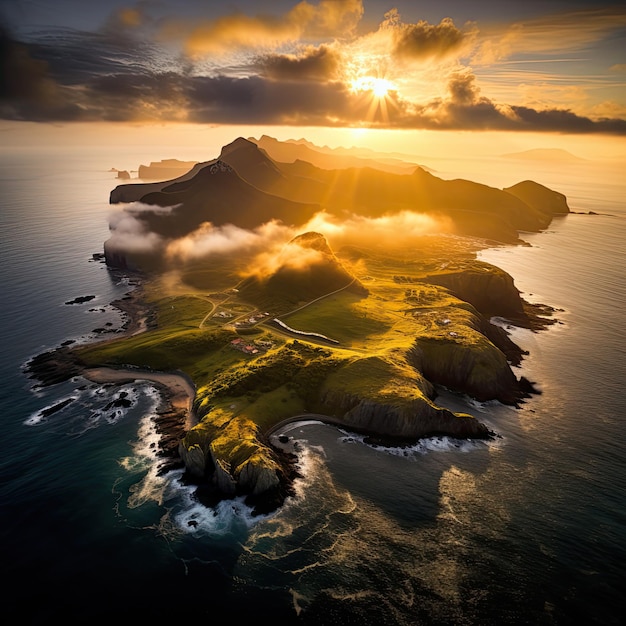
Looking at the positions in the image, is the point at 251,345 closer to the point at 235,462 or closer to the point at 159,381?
the point at 159,381

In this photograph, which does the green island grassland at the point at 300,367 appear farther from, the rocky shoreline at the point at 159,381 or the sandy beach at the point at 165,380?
the sandy beach at the point at 165,380

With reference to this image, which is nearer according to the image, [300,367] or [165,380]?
[300,367]

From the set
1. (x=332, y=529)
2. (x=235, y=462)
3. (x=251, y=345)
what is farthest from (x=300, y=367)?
(x=332, y=529)

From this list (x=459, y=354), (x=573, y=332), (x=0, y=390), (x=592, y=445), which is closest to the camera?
(x=592, y=445)

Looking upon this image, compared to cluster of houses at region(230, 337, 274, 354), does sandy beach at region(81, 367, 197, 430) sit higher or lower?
lower

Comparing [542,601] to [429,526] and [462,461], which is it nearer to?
[429,526]

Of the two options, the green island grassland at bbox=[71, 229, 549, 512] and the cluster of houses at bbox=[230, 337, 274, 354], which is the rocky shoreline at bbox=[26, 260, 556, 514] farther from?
the cluster of houses at bbox=[230, 337, 274, 354]

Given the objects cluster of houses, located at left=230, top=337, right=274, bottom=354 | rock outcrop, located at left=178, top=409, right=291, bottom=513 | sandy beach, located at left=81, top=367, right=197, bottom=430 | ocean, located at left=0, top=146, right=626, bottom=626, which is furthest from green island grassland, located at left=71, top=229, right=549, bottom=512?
ocean, located at left=0, top=146, right=626, bottom=626

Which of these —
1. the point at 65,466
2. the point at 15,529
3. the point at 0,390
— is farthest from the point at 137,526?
the point at 0,390
